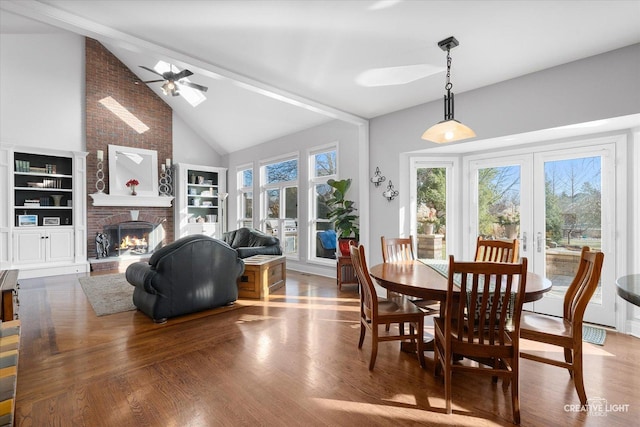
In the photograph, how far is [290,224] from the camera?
24.1 feet

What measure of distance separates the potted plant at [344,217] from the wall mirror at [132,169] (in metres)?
4.99

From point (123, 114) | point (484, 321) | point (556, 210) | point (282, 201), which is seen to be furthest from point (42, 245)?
point (556, 210)

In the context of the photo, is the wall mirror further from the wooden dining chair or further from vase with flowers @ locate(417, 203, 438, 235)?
the wooden dining chair

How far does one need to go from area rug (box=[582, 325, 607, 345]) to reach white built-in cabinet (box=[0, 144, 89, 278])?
8429mm

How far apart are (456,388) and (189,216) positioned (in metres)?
7.94

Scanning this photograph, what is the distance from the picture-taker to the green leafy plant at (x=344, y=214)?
18.0 ft

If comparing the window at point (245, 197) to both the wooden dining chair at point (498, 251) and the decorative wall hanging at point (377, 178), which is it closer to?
the decorative wall hanging at point (377, 178)

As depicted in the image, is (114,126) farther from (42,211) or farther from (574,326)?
(574,326)

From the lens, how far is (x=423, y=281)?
95.3 inches

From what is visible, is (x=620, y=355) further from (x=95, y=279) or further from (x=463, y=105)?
(x=95, y=279)

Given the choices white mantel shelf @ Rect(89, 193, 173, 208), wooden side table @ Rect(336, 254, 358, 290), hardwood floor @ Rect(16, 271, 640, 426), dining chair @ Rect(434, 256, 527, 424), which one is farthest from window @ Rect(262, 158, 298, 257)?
dining chair @ Rect(434, 256, 527, 424)

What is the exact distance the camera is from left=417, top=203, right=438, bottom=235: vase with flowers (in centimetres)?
484

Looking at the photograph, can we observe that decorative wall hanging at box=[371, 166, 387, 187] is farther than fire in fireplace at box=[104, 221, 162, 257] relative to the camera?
No

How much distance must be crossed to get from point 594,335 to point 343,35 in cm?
390
